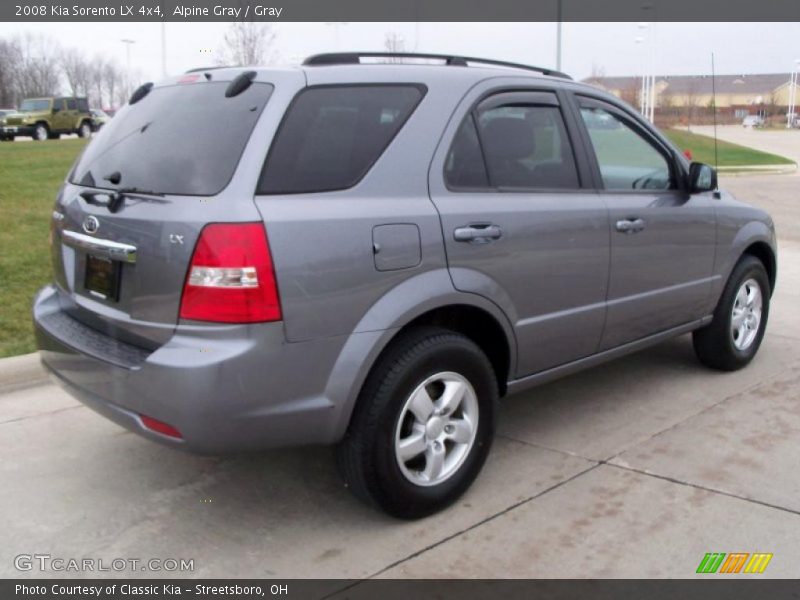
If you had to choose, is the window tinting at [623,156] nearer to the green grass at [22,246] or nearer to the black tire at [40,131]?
the green grass at [22,246]

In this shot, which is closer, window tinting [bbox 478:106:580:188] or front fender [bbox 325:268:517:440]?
front fender [bbox 325:268:517:440]

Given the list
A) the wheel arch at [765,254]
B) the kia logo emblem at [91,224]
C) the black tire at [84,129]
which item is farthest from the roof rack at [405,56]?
the black tire at [84,129]

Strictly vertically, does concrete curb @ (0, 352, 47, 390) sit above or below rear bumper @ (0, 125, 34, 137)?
below

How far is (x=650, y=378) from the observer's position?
207 inches

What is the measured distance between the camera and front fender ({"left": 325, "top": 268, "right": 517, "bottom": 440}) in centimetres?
301

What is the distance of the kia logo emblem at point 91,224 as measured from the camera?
10.5 feet

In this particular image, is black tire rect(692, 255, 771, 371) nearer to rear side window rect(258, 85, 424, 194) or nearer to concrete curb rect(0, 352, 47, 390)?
rear side window rect(258, 85, 424, 194)

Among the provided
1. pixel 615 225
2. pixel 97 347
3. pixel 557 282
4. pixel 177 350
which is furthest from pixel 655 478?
pixel 97 347

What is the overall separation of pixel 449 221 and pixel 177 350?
1.21 m

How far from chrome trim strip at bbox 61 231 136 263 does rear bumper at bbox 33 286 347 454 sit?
0.34 metres

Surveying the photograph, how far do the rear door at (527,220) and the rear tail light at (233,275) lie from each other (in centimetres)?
84

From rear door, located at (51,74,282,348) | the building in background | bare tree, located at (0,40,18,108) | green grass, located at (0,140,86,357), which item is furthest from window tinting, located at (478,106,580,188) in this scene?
bare tree, located at (0,40,18,108)

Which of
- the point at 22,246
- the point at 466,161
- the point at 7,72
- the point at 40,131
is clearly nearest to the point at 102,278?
the point at 466,161
